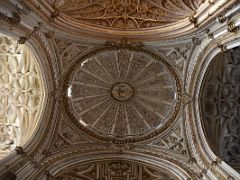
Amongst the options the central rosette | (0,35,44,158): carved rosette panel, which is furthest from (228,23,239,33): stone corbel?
(0,35,44,158): carved rosette panel

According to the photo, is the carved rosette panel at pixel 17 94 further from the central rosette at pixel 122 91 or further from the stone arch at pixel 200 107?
the stone arch at pixel 200 107

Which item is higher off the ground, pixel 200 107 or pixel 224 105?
pixel 224 105

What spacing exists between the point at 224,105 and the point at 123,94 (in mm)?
4548

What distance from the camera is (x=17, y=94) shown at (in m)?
16.5

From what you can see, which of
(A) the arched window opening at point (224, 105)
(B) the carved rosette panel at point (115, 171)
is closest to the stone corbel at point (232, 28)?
(A) the arched window opening at point (224, 105)

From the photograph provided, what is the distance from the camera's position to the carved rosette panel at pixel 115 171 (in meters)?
16.2

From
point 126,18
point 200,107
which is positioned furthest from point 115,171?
point 126,18

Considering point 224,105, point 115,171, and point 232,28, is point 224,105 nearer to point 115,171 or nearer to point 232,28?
point 232,28

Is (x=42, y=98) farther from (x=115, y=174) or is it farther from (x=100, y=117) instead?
(x=115, y=174)

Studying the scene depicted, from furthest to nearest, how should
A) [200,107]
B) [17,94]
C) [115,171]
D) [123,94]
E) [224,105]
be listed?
[123,94], [224,105], [115,171], [17,94], [200,107]

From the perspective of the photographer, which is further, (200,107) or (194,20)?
(200,107)

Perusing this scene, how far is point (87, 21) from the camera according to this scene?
16203mm

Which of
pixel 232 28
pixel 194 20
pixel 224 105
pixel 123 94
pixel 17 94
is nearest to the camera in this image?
pixel 232 28

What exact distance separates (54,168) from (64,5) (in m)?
6.61
